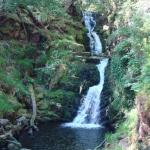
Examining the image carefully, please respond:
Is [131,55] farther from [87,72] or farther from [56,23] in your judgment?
[56,23]

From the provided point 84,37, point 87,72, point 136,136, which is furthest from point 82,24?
point 136,136

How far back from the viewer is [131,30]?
2528 centimetres

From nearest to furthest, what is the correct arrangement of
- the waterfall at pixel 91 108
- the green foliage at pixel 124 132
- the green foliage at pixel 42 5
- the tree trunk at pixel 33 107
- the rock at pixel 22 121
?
the green foliage at pixel 124 132 → the rock at pixel 22 121 → the tree trunk at pixel 33 107 → the waterfall at pixel 91 108 → the green foliage at pixel 42 5

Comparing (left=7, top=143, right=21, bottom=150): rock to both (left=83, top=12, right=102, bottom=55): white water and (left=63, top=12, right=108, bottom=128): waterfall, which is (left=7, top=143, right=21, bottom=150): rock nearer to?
(left=63, top=12, right=108, bottom=128): waterfall

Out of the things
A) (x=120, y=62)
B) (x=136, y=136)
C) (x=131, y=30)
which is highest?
(x=131, y=30)

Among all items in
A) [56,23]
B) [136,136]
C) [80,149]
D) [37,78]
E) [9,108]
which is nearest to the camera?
[136,136]

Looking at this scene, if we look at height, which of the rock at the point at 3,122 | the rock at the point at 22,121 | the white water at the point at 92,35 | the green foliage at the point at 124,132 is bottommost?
the rock at the point at 22,121

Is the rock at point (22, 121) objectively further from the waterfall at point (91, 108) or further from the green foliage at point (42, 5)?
the green foliage at point (42, 5)

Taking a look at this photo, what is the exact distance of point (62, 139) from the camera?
994 inches

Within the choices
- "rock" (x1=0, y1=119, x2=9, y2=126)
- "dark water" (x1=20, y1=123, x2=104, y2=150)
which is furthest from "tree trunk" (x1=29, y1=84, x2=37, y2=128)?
"rock" (x1=0, y1=119, x2=9, y2=126)

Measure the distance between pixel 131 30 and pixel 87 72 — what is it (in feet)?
Answer: 32.9

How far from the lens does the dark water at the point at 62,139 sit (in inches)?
928

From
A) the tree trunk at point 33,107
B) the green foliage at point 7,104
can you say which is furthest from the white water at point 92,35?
the green foliage at point 7,104

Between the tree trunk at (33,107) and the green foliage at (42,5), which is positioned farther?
the green foliage at (42,5)
